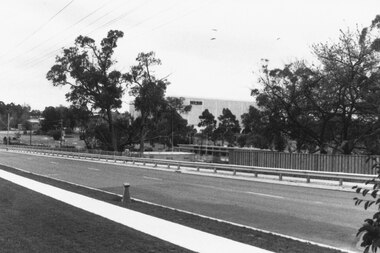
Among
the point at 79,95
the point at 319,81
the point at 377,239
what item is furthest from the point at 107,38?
the point at 377,239

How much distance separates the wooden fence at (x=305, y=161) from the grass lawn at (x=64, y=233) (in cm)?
1630

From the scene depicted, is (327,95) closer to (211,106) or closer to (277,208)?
(277,208)

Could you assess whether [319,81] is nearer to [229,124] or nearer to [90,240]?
[90,240]

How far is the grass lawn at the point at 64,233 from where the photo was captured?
23.6 feet

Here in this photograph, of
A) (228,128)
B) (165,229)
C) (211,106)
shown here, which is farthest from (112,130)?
(211,106)

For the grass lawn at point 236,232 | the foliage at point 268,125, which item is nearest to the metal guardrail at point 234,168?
the grass lawn at point 236,232

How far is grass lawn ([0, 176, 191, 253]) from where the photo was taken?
7.18 m

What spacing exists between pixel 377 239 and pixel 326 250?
5.18 metres

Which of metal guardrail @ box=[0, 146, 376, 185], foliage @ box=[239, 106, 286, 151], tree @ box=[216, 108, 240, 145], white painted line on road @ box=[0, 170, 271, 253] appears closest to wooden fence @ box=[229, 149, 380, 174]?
metal guardrail @ box=[0, 146, 376, 185]

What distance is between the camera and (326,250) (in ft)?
24.4

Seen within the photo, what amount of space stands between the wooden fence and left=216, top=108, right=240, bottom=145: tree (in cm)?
7533

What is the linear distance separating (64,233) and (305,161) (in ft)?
72.4

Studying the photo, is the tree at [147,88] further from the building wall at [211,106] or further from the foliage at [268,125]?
the building wall at [211,106]

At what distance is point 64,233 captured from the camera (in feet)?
27.1
